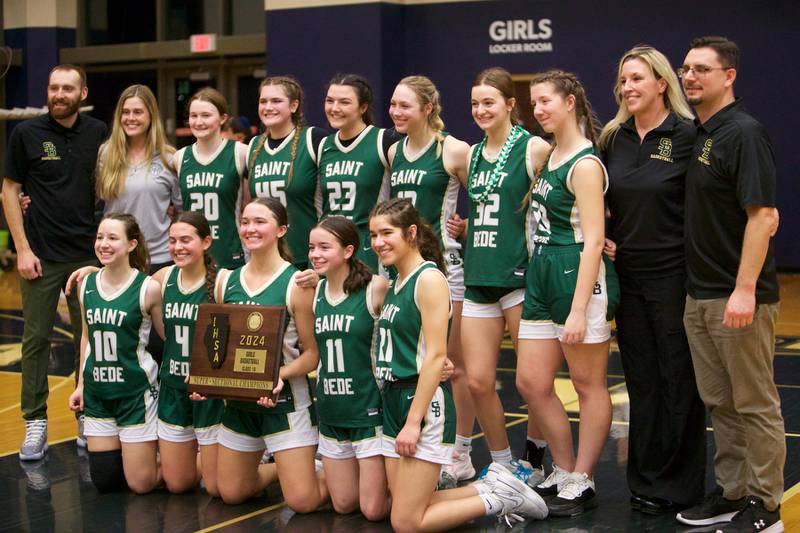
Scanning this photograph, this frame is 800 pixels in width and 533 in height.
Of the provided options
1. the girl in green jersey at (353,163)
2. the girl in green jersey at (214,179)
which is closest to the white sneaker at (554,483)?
the girl in green jersey at (353,163)

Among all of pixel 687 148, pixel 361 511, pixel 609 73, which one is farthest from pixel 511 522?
pixel 609 73

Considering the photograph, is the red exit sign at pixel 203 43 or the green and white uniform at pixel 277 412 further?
the red exit sign at pixel 203 43

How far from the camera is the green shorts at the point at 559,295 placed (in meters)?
4.65

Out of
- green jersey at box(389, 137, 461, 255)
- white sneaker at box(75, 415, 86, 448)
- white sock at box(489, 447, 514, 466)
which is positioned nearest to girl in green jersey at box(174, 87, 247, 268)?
green jersey at box(389, 137, 461, 255)

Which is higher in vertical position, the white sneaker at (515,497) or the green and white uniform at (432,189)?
the green and white uniform at (432,189)

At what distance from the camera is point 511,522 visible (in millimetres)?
4660

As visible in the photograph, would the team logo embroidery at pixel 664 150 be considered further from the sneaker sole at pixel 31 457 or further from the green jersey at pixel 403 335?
the sneaker sole at pixel 31 457

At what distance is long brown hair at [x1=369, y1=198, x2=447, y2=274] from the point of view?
460 centimetres

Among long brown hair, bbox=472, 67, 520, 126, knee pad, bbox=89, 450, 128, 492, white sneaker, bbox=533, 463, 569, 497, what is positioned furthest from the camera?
knee pad, bbox=89, 450, 128, 492

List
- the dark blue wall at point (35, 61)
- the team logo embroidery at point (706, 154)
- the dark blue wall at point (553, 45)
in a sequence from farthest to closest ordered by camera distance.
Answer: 1. the dark blue wall at point (35, 61)
2. the dark blue wall at point (553, 45)
3. the team logo embroidery at point (706, 154)

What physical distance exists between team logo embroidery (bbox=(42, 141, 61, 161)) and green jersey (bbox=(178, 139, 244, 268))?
0.74m

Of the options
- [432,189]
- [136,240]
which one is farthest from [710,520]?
[136,240]

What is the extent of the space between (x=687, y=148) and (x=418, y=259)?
1151 mm

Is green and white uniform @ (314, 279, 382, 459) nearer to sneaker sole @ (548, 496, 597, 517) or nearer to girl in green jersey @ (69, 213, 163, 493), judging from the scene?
sneaker sole @ (548, 496, 597, 517)
